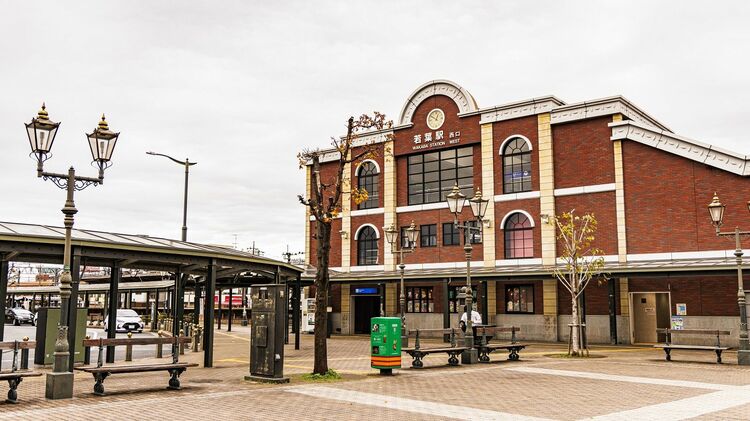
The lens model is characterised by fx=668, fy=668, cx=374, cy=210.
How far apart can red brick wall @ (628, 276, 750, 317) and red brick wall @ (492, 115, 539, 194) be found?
310 inches

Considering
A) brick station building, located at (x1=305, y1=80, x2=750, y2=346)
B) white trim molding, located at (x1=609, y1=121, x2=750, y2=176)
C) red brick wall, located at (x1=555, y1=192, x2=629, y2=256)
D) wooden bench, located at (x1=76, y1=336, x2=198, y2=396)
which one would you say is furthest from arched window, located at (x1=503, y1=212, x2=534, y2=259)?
wooden bench, located at (x1=76, y1=336, x2=198, y2=396)

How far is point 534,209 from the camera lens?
109 ft

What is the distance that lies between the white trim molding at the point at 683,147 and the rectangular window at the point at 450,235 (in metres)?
9.73

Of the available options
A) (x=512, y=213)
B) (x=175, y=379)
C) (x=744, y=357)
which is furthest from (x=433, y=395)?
(x=512, y=213)

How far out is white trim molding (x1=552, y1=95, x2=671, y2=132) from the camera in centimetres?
3081

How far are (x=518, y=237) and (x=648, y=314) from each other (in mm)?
7171

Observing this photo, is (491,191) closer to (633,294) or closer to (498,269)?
(498,269)

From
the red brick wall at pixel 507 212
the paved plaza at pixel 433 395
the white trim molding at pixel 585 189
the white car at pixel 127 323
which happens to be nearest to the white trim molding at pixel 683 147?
the white trim molding at pixel 585 189

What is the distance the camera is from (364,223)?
40188 millimetres

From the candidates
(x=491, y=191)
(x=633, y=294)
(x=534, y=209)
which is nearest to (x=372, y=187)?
(x=491, y=191)

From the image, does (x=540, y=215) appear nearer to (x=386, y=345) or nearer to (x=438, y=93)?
(x=438, y=93)

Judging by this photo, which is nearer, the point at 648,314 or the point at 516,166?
the point at 648,314

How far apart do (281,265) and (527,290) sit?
47.8 feet

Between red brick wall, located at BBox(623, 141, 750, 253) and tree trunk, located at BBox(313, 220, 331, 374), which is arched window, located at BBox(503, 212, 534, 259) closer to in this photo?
red brick wall, located at BBox(623, 141, 750, 253)
